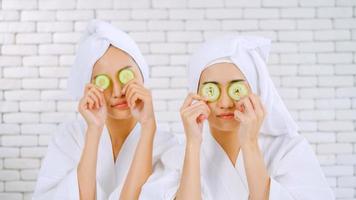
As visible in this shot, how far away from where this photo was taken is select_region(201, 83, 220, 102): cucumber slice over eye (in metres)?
1.61

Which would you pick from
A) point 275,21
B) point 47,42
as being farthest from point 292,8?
point 47,42

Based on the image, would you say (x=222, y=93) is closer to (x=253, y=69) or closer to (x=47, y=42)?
(x=253, y=69)

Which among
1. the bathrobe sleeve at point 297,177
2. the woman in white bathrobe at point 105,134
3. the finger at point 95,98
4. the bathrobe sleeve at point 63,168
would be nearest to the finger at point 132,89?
the woman in white bathrobe at point 105,134

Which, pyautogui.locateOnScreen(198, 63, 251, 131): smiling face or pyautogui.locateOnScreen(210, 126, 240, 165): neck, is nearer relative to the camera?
pyautogui.locateOnScreen(198, 63, 251, 131): smiling face

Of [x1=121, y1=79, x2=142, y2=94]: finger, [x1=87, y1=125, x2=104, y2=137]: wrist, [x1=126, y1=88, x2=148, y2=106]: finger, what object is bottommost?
[x1=87, y1=125, x2=104, y2=137]: wrist

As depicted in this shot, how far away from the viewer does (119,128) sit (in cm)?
191

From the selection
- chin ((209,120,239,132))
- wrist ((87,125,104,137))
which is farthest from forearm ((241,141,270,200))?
wrist ((87,125,104,137))

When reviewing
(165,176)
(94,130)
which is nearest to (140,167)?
(165,176)

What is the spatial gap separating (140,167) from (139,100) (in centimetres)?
22

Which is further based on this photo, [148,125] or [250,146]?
[148,125]

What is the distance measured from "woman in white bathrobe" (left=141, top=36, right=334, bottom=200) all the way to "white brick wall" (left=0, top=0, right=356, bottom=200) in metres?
1.52

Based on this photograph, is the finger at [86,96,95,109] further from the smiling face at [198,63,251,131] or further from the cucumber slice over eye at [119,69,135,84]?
the smiling face at [198,63,251,131]

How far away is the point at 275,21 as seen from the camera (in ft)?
10.6

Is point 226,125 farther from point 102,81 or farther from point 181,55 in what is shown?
point 181,55
